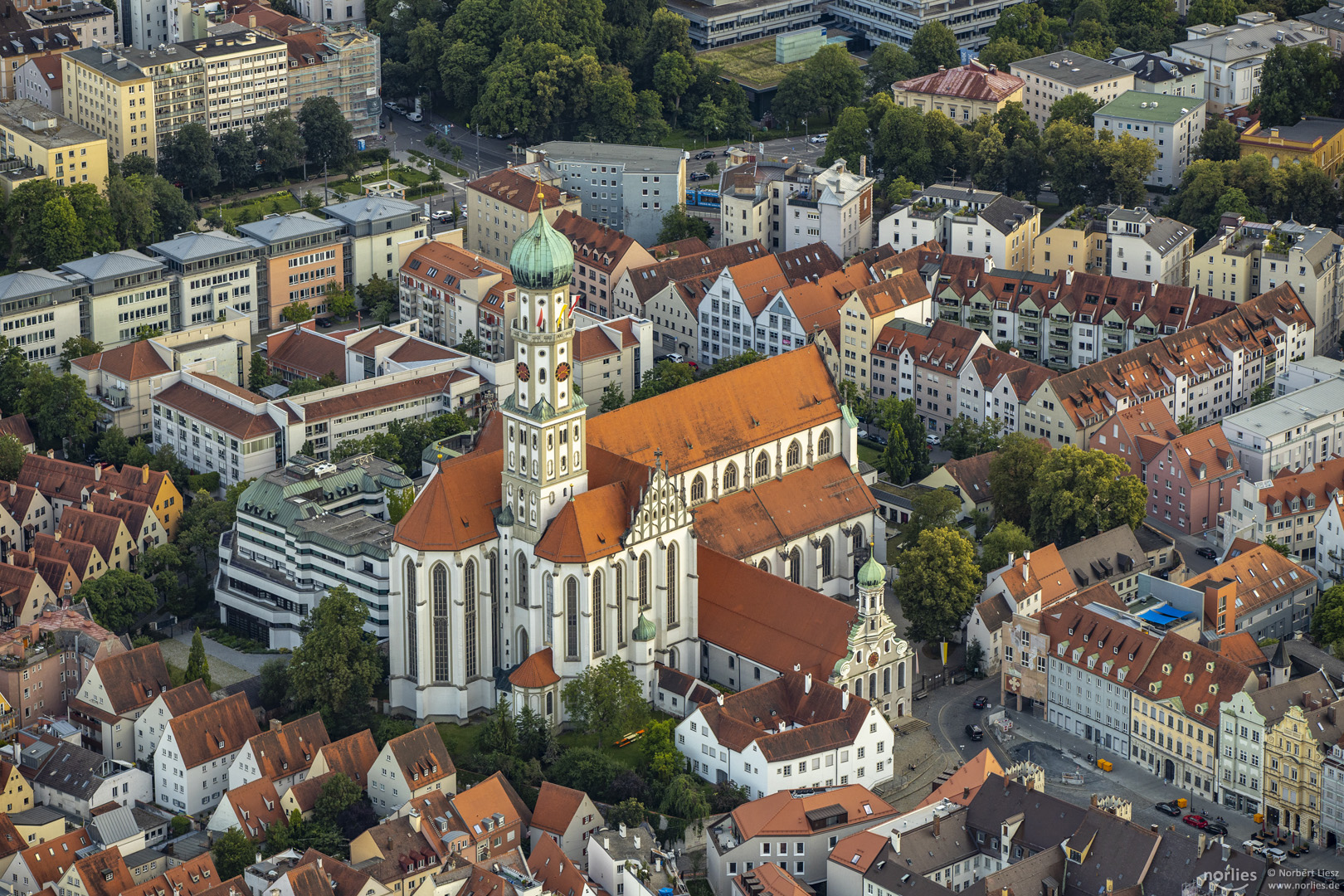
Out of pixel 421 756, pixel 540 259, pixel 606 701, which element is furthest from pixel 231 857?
pixel 540 259

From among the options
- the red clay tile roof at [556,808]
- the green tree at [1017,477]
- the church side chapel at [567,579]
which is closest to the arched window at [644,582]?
the church side chapel at [567,579]

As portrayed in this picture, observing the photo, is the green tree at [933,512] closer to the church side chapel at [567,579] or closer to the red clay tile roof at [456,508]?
the church side chapel at [567,579]

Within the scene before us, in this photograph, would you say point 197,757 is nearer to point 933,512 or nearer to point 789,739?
point 789,739

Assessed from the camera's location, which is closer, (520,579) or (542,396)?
(542,396)

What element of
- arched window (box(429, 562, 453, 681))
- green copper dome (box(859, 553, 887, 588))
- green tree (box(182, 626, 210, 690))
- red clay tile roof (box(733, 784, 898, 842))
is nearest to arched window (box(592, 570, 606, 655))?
arched window (box(429, 562, 453, 681))

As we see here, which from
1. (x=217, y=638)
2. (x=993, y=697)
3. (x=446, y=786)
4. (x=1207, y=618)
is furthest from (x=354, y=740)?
(x=1207, y=618)
